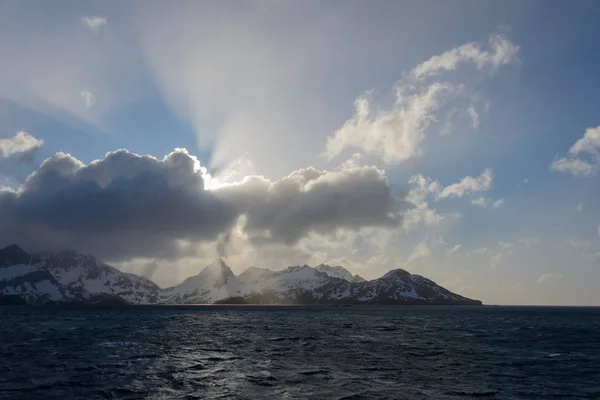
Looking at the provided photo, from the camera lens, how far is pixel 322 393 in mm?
36750

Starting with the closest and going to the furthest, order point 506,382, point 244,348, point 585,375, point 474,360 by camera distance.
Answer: point 506,382
point 585,375
point 474,360
point 244,348

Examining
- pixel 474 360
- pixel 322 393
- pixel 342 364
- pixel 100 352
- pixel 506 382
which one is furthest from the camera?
pixel 100 352

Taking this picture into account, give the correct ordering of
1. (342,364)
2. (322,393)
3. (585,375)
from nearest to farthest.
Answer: (322,393) → (585,375) → (342,364)

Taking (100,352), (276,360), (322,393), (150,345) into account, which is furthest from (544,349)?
(100,352)

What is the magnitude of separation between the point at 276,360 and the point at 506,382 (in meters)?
27.6

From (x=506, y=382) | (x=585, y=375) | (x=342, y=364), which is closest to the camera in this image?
(x=506, y=382)

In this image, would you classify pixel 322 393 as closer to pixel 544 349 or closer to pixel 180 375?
pixel 180 375

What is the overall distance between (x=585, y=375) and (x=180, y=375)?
46.3 metres

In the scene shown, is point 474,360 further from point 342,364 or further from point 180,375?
point 180,375

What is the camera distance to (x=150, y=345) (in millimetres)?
73375

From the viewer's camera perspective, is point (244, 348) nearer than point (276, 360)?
No

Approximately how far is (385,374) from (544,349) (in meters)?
42.7

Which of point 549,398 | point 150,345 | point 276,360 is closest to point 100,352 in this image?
point 150,345

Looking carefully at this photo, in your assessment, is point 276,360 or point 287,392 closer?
point 287,392
